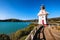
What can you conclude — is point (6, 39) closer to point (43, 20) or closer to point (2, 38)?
point (2, 38)

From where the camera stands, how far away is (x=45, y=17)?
1186 inches

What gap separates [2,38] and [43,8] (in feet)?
69.1

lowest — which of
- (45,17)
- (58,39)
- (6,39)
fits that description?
(6,39)

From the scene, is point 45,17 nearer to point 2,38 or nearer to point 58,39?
point 2,38

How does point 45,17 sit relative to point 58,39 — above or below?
above

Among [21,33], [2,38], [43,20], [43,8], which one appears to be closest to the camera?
[2,38]

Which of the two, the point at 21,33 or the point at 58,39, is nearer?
the point at 58,39

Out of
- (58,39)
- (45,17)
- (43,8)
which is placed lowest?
(58,39)

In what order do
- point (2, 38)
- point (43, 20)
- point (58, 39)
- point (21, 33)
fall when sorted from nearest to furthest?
point (58, 39) → point (2, 38) → point (21, 33) → point (43, 20)

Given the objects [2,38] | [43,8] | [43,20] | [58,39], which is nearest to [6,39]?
[2,38]

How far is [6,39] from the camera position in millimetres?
13383

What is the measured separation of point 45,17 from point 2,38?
18821 millimetres

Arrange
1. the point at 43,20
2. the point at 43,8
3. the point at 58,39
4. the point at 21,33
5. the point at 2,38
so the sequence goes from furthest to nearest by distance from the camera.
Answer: the point at 43,8
the point at 43,20
the point at 21,33
the point at 2,38
the point at 58,39

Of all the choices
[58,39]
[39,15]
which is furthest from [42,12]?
[58,39]
